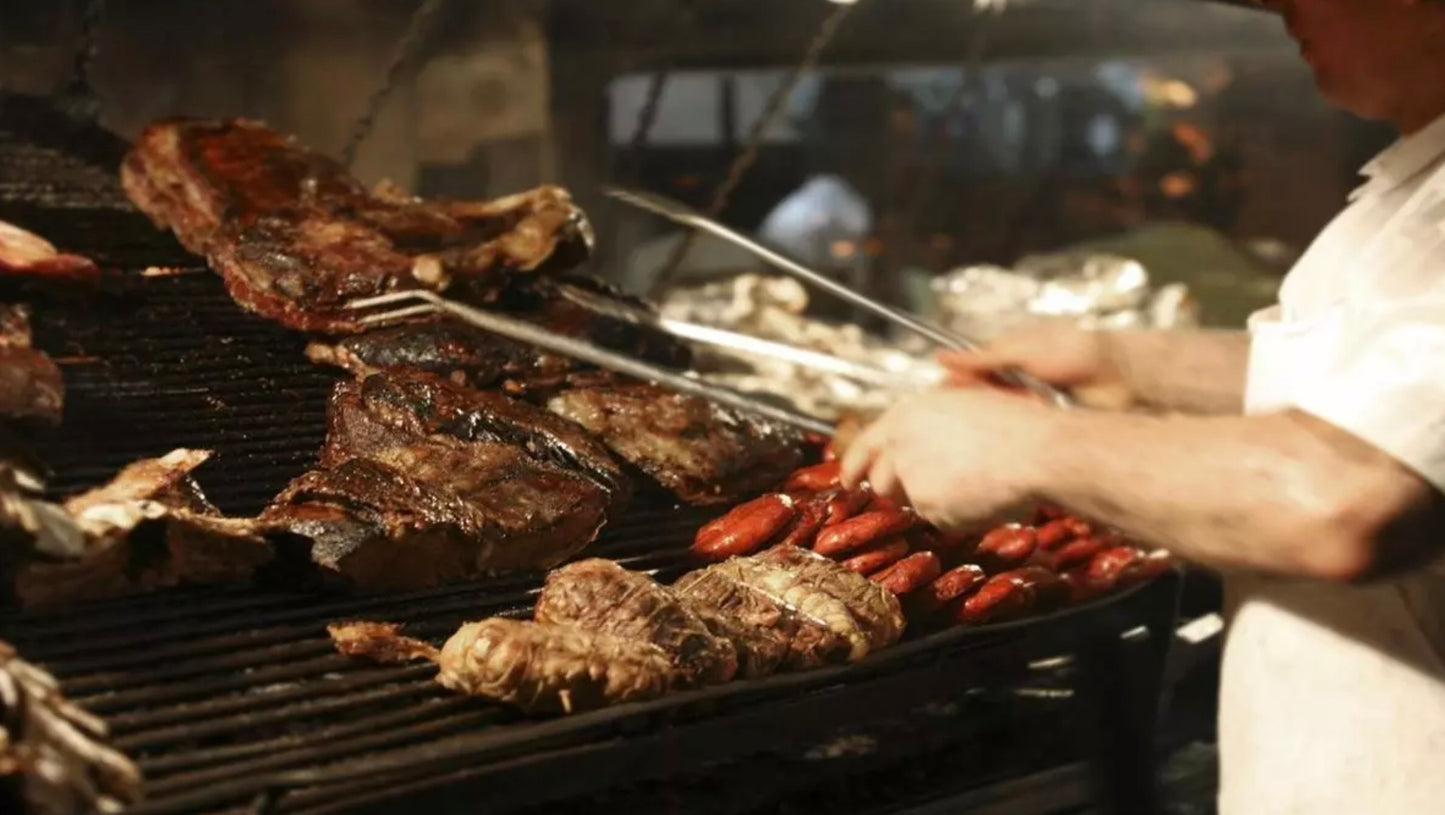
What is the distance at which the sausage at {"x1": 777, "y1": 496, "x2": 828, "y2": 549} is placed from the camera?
3148 millimetres

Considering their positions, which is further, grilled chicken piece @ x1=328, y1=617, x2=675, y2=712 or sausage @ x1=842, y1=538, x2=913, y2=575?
sausage @ x1=842, y1=538, x2=913, y2=575

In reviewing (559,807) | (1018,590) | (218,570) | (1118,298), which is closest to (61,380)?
(218,570)

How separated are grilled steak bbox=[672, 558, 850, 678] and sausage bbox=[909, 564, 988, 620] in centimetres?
39

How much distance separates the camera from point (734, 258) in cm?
1019

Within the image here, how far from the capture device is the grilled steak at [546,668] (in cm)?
230

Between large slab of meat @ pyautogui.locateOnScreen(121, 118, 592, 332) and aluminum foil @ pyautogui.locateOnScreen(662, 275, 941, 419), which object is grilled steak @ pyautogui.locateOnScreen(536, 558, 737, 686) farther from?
aluminum foil @ pyautogui.locateOnScreen(662, 275, 941, 419)

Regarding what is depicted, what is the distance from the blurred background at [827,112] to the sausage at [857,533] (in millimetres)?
2618

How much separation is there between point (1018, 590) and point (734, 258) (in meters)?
A: 7.29

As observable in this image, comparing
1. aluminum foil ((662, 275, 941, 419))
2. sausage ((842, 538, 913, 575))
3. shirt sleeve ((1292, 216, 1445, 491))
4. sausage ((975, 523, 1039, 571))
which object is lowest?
aluminum foil ((662, 275, 941, 419))

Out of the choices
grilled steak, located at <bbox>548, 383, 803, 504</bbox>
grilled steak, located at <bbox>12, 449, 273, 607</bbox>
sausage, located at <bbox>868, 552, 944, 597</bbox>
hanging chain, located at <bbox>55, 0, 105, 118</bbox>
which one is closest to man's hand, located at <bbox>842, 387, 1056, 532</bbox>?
sausage, located at <bbox>868, 552, 944, 597</bbox>

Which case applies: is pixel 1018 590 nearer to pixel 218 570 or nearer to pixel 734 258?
pixel 218 570

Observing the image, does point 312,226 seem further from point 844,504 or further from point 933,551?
Result: point 933,551

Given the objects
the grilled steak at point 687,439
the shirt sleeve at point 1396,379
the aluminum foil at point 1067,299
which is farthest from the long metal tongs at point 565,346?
the aluminum foil at point 1067,299

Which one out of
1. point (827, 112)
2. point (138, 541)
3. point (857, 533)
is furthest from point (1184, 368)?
point (827, 112)
